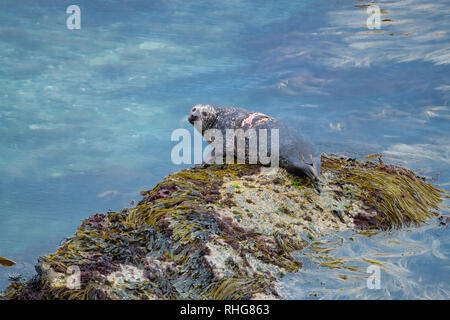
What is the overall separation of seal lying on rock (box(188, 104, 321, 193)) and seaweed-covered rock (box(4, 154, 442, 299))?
15cm

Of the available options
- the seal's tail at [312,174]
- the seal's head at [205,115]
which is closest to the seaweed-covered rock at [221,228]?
the seal's tail at [312,174]

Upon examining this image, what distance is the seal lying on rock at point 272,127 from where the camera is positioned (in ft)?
18.5

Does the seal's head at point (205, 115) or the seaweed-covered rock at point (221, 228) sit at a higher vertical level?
the seal's head at point (205, 115)

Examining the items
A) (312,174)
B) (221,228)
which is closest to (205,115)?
(312,174)

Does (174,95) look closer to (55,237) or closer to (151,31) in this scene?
(151,31)

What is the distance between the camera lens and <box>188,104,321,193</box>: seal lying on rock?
5.65 m

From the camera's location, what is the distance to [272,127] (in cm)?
604

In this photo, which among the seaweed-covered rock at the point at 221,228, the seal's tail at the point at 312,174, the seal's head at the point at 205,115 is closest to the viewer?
the seaweed-covered rock at the point at 221,228

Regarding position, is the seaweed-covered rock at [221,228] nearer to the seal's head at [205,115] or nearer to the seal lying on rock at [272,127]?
the seal lying on rock at [272,127]

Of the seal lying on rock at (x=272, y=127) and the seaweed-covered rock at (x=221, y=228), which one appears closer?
the seaweed-covered rock at (x=221, y=228)

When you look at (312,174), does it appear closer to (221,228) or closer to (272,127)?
(272,127)

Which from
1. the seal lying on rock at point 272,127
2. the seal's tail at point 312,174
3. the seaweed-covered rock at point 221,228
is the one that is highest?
the seal lying on rock at point 272,127

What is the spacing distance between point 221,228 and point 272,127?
1.94 meters

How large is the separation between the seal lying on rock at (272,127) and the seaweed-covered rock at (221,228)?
0.15 metres
